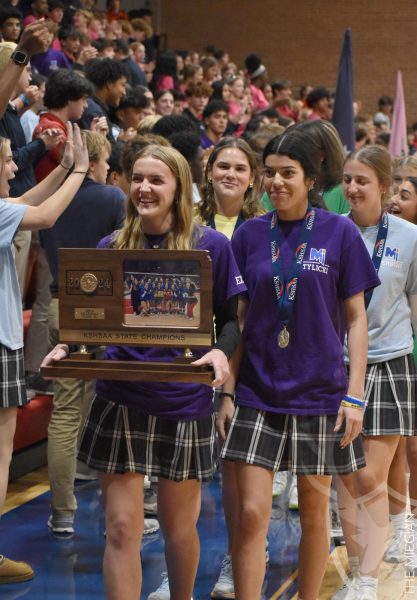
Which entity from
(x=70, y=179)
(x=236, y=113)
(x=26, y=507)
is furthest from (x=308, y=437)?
(x=236, y=113)

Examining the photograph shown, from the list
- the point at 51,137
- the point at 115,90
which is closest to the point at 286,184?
the point at 51,137

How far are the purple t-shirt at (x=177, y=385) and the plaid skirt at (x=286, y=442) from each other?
0.50ft

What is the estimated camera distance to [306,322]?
314cm

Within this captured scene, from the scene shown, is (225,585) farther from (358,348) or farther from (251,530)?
(358,348)

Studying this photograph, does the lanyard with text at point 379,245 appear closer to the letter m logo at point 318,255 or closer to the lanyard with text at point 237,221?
the letter m logo at point 318,255

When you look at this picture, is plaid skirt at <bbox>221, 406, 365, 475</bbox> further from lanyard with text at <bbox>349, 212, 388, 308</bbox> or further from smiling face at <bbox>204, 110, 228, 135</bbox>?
smiling face at <bbox>204, 110, 228, 135</bbox>

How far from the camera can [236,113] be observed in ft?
39.5

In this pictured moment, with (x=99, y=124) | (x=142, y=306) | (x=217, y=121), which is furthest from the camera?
(x=217, y=121)

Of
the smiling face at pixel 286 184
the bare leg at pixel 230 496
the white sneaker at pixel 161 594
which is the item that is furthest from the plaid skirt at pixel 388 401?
the white sneaker at pixel 161 594

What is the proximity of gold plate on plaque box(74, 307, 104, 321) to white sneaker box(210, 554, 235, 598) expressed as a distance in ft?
4.83

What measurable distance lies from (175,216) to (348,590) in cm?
163

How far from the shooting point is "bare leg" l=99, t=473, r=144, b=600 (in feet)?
9.77

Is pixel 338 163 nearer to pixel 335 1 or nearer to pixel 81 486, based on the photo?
pixel 81 486

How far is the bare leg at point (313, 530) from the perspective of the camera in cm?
320
